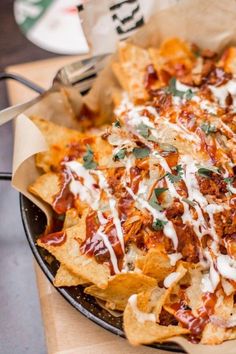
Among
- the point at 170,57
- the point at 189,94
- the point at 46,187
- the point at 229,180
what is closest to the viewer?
the point at 229,180

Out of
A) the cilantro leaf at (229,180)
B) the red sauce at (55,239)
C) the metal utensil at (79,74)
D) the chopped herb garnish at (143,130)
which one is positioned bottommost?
the red sauce at (55,239)

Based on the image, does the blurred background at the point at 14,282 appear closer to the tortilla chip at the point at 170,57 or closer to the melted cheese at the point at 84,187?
the melted cheese at the point at 84,187

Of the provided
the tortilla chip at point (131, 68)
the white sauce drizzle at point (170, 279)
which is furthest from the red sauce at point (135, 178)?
the tortilla chip at point (131, 68)

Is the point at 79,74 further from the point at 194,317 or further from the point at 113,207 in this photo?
the point at 194,317

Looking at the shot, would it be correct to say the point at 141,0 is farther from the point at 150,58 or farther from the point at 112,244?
the point at 112,244

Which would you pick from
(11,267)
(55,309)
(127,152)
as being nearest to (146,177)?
(127,152)

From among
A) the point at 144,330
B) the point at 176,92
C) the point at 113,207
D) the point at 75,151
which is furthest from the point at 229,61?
the point at 144,330

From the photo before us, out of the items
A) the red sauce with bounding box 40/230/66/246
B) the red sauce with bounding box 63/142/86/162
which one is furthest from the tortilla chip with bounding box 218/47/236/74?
the red sauce with bounding box 40/230/66/246
